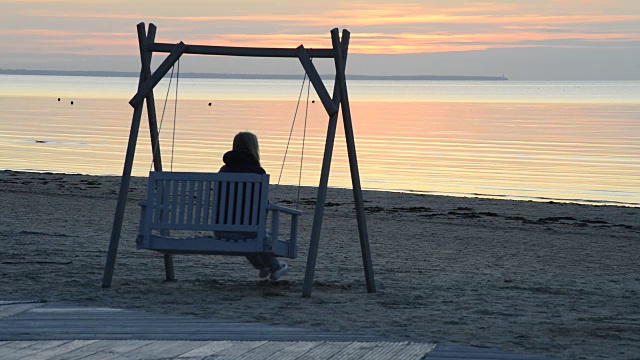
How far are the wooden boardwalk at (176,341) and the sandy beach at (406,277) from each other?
374 mm

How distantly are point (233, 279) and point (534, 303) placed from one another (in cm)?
256

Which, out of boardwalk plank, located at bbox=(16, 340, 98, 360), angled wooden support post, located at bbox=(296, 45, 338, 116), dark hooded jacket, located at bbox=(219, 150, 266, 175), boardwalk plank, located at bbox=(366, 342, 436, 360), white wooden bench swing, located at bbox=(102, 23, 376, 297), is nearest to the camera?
boardwalk plank, located at bbox=(16, 340, 98, 360)

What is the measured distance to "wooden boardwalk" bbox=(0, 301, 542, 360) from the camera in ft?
18.2

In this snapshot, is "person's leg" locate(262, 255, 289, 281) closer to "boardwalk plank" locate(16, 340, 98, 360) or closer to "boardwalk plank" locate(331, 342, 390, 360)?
"boardwalk plank" locate(331, 342, 390, 360)

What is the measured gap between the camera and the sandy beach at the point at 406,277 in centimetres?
690

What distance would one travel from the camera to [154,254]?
36.0ft

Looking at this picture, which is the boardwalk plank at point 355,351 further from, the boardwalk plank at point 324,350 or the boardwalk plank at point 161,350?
the boardwalk plank at point 161,350

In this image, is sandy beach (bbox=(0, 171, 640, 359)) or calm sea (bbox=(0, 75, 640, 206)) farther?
calm sea (bbox=(0, 75, 640, 206))

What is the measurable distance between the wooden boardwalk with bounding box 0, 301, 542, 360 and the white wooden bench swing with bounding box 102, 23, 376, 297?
1.18m

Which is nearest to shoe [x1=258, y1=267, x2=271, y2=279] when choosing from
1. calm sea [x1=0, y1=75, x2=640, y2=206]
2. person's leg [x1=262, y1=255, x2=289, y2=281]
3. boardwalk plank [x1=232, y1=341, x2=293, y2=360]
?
person's leg [x1=262, y1=255, x2=289, y2=281]

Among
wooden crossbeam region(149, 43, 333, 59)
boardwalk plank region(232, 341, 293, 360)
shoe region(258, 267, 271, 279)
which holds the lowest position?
boardwalk plank region(232, 341, 293, 360)

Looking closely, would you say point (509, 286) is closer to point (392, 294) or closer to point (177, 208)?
point (392, 294)

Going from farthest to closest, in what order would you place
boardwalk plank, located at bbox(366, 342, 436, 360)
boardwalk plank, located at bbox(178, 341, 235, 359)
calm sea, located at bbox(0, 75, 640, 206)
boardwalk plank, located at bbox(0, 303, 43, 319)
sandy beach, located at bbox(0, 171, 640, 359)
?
1. calm sea, located at bbox(0, 75, 640, 206)
2. sandy beach, located at bbox(0, 171, 640, 359)
3. boardwalk plank, located at bbox(0, 303, 43, 319)
4. boardwalk plank, located at bbox(366, 342, 436, 360)
5. boardwalk plank, located at bbox(178, 341, 235, 359)

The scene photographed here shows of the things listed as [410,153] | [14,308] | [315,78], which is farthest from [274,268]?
[410,153]
